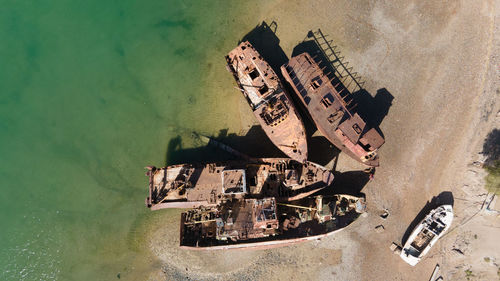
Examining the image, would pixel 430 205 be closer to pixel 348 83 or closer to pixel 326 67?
pixel 348 83

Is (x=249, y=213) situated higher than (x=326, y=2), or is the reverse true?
(x=326, y=2)

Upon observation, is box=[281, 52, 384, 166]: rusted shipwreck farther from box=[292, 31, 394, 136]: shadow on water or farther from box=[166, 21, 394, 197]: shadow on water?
box=[292, 31, 394, 136]: shadow on water

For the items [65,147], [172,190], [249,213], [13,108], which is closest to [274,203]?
[249,213]

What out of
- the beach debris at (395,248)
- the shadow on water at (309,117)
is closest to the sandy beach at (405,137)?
the beach debris at (395,248)

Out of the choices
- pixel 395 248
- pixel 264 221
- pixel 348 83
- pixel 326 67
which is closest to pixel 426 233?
pixel 395 248

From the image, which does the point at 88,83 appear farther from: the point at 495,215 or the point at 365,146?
the point at 495,215

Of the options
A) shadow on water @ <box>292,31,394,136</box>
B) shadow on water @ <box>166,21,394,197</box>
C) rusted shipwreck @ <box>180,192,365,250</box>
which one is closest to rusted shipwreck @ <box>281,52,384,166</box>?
shadow on water @ <box>166,21,394,197</box>

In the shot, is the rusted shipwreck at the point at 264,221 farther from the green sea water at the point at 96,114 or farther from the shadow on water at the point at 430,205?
the green sea water at the point at 96,114
